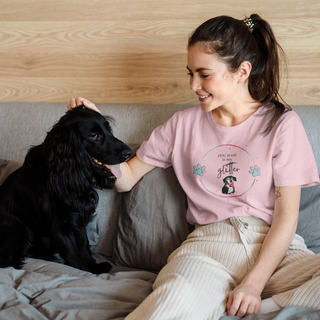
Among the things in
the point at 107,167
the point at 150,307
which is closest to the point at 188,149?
the point at 107,167

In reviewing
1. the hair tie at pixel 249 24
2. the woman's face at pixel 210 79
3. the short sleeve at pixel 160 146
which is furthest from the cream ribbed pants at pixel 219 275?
the hair tie at pixel 249 24

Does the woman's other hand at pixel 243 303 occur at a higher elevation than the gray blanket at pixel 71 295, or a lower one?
higher

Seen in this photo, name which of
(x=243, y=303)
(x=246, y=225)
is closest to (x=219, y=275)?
(x=243, y=303)

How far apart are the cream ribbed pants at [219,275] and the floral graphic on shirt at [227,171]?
0.39 ft

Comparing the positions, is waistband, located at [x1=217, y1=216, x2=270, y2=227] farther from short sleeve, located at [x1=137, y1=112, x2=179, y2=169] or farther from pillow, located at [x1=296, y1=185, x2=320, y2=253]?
short sleeve, located at [x1=137, y1=112, x2=179, y2=169]

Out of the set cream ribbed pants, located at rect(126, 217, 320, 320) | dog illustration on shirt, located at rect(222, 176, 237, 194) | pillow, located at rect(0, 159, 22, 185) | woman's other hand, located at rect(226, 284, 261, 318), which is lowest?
woman's other hand, located at rect(226, 284, 261, 318)

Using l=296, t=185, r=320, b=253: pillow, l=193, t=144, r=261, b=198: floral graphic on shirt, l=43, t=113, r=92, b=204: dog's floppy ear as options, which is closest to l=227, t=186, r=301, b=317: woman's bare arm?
l=193, t=144, r=261, b=198: floral graphic on shirt

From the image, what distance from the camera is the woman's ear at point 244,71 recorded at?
120 cm

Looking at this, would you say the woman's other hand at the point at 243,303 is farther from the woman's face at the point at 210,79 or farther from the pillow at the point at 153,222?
the woman's face at the point at 210,79

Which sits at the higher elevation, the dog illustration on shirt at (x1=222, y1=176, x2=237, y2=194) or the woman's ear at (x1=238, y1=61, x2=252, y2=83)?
the woman's ear at (x1=238, y1=61, x2=252, y2=83)

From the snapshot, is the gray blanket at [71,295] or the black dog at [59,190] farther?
the black dog at [59,190]

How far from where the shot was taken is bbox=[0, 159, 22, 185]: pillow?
61.2 inches

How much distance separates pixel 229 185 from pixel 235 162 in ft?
0.30

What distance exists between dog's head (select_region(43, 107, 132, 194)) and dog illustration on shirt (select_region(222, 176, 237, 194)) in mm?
408
